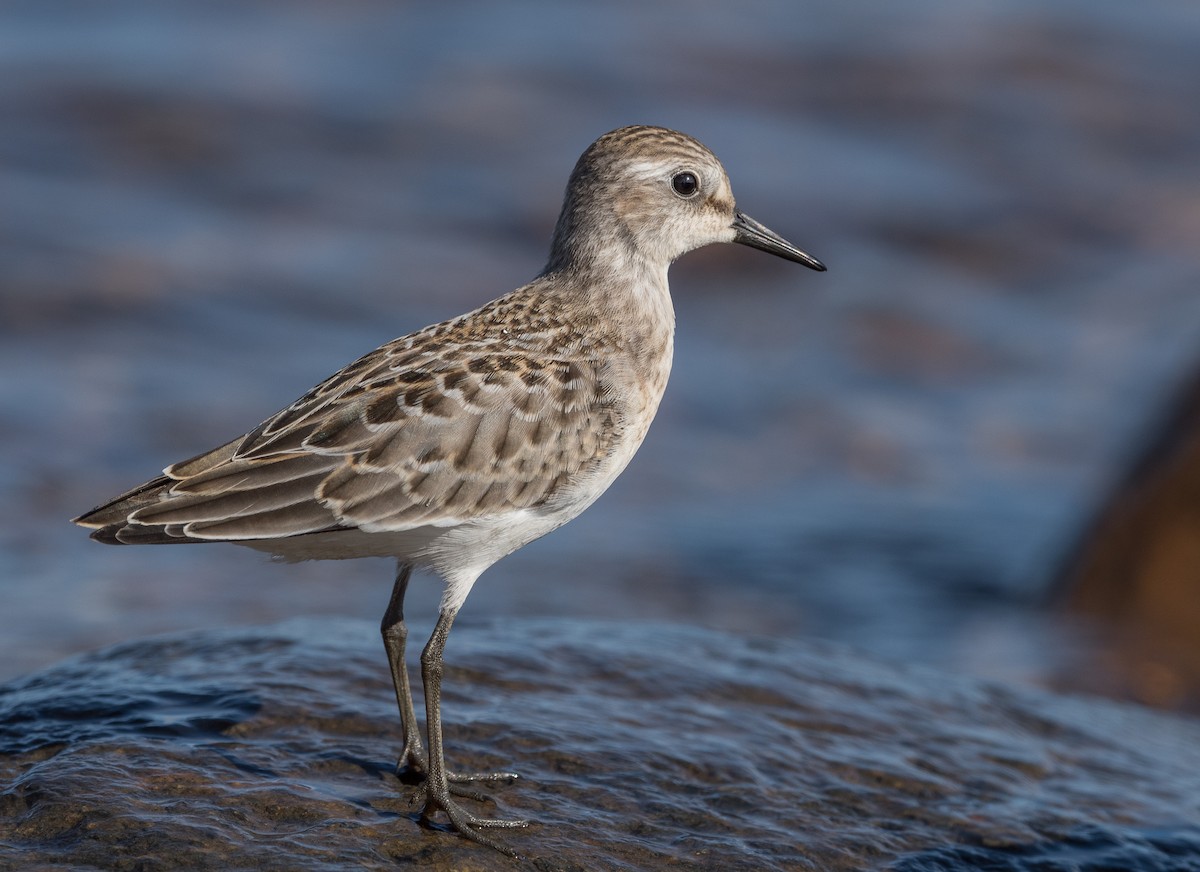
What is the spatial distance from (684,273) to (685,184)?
10.5m

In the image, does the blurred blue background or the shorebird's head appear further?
the blurred blue background

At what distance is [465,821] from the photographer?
19.9 ft

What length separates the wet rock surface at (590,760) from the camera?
5949 millimetres

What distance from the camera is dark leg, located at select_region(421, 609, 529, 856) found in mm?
6047

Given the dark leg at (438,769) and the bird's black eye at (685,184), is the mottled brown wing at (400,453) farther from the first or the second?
the bird's black eye at (685,184)

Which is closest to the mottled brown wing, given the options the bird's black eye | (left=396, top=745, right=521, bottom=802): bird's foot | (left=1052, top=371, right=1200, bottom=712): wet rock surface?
(left=396, top=745, right=521, bottom=802): bird's foot

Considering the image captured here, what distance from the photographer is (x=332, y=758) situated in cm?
663

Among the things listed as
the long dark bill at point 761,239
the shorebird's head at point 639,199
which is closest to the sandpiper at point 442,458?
the shorebird's head at point 639,199

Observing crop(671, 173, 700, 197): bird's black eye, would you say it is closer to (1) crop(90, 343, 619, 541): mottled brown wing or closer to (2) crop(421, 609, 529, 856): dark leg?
(1) crop(90, 343, 619, 541): mottled brown wing

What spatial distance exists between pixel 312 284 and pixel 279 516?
11023mm

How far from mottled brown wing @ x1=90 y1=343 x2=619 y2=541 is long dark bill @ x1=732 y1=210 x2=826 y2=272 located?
1.46 metres

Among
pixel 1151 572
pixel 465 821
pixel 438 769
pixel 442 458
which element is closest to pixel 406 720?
pixel 438 769

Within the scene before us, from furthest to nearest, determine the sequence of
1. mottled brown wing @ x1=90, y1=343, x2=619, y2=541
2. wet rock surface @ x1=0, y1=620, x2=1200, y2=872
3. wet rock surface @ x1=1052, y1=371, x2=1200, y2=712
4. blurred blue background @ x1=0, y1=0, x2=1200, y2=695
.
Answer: blurred blue background @ x1=0, y1=0, x2=1200, y2=695 < wet rock surface @ x1=1052, y1=371, x2=1200, y2=712 < mottled brown wing @ x1=90, y1=343, x2=619, y2=541 < wet rock surface @ x1=0, y1=620, x2=1200, y2=872

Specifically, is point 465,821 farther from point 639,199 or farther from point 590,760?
point 639,199
